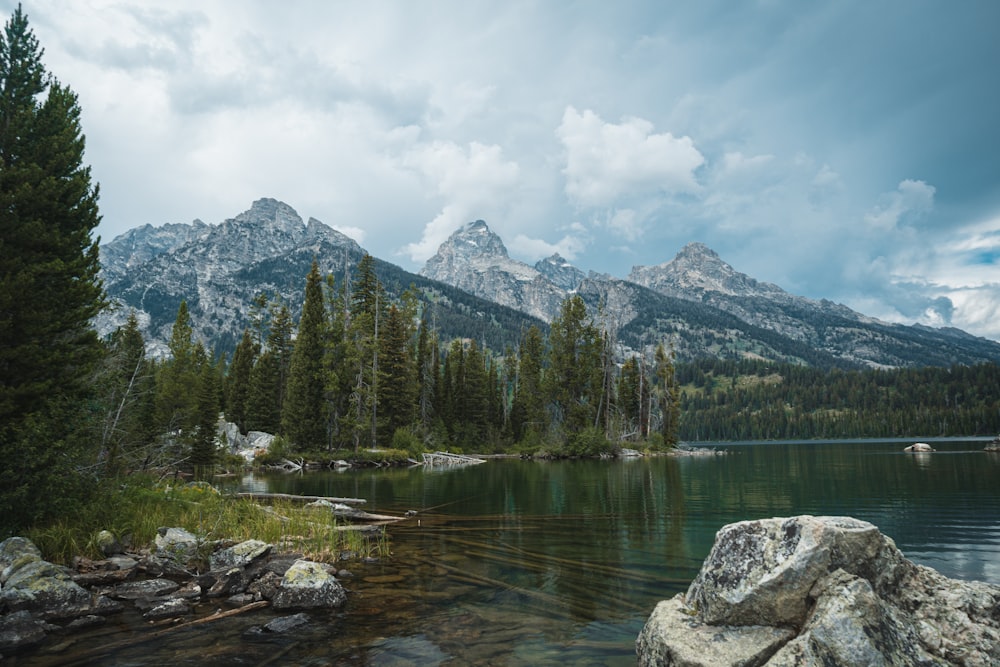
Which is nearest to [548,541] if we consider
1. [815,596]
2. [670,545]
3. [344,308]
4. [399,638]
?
[670,545]

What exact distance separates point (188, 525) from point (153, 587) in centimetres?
464

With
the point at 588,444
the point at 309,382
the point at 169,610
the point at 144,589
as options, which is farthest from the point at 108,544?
the point at 588,444

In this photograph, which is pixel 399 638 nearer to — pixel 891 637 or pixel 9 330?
pixel 891 637

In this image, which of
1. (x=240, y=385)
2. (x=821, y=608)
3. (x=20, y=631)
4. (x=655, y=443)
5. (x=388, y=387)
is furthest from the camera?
(x=655, y=443)

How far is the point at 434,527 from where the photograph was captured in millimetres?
20266

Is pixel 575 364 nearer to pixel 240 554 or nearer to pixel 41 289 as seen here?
pixel 240 554

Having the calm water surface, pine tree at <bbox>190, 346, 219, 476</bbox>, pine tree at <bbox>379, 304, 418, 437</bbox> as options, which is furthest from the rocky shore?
pine tree at <bbox>379, 304, 418, 437</bbox>

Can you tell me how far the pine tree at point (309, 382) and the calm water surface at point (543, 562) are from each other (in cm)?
2332

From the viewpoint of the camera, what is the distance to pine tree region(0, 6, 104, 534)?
12.9 meters

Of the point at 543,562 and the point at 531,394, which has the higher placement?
the point at 531,394

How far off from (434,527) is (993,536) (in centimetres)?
1963

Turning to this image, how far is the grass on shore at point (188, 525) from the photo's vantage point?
13117 millimetres

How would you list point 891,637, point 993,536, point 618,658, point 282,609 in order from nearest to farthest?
point 891,637
point 618,658
point 282,609
point 993,536

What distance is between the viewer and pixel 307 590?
36.4 ft
